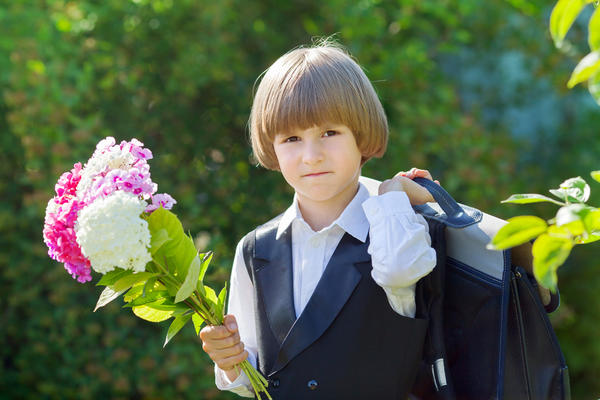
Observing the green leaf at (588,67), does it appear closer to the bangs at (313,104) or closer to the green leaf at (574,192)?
the green leaf at (574,192)

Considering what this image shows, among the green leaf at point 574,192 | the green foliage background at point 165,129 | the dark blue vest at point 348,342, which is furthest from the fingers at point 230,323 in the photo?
the green foliage background at point 165,129

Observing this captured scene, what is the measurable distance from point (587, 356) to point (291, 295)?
3.20m

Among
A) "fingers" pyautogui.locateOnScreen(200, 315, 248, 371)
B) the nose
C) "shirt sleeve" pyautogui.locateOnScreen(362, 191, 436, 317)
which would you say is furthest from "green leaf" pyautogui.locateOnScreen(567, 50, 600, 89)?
"fingers" pyautogui.locateOnScreen(200, 315, 248, 371)

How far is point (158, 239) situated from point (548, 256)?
0.92m

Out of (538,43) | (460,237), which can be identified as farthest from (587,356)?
(460,237)

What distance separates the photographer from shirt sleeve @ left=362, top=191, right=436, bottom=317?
62.2 inches

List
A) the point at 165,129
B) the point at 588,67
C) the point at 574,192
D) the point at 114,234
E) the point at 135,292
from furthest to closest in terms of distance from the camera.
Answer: the point at 165,129, the point at 135,292, the point at 114,234, the point at 574,192, the point at 588,67

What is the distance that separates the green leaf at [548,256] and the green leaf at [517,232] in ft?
0.10

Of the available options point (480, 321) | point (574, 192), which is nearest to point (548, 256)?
point (574, 192)

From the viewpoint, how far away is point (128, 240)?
1481 mm

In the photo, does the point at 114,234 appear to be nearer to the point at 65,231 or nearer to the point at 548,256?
the point at 65,231

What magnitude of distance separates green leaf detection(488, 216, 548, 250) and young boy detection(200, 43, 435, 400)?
1.93 feet

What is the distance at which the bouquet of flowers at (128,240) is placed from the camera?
1489 millimetres

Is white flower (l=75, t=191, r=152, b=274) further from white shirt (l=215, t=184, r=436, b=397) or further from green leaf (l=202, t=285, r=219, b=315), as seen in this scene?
white shirt (l=215, t=184, r=436, b=397)
